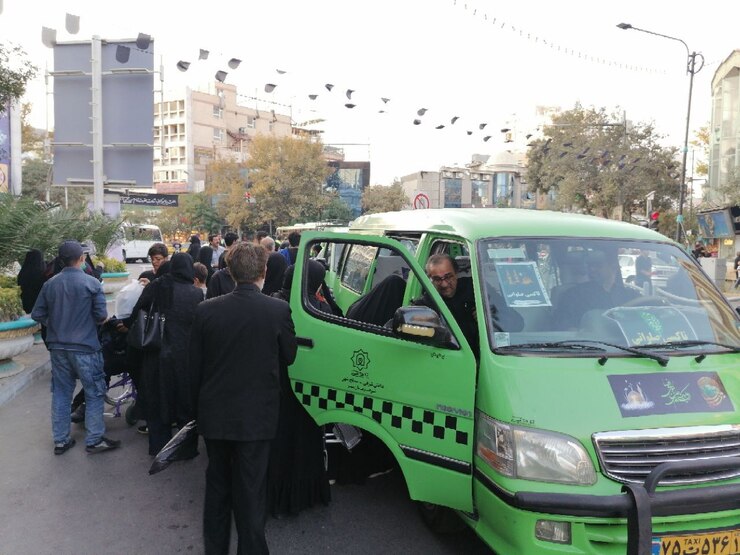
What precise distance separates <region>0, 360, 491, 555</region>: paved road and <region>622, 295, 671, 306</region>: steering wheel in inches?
68.4

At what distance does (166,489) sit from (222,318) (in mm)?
2110

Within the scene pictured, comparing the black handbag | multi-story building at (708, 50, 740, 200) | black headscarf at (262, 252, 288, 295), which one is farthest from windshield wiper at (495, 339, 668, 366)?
multi-story building at (708, 50, 740, 200)

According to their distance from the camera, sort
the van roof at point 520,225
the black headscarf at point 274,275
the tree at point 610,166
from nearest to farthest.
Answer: the van roof at point 520,225 < the black headscarf at point 274,275 < the tree at point 610,166

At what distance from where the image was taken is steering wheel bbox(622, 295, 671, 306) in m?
3.72

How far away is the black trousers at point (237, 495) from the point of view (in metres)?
3.40

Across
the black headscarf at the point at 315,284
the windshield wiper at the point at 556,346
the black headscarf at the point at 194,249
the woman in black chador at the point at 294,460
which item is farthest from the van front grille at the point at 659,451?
the black headscarf at the point at 194,249

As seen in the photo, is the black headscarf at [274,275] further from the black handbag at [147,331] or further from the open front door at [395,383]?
the open front door at [395,383]

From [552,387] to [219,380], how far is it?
1716 millimetres

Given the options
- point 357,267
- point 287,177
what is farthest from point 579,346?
point 287,177

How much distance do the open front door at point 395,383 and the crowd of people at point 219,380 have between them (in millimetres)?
227

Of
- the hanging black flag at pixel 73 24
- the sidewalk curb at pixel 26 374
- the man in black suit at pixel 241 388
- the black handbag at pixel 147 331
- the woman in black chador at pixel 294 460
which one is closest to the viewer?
the man in black suit at pixel 241 388

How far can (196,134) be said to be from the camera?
274 feet

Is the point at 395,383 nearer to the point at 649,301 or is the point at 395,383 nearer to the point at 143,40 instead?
the point at 649,301

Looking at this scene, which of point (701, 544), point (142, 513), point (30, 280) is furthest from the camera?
point (30, 280)
